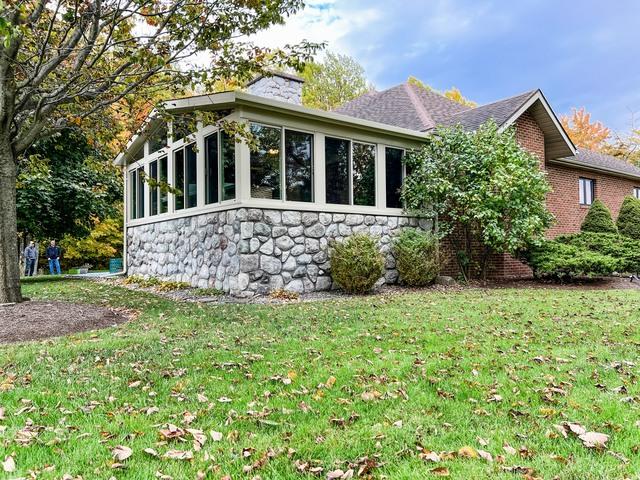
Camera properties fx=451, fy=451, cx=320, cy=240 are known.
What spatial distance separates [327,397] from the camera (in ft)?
10.4

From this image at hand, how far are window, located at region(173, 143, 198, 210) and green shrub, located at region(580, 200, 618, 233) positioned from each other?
1187 centimetres

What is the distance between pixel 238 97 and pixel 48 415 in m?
6.25

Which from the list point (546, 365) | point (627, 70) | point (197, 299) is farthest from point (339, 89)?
point (546, 365)

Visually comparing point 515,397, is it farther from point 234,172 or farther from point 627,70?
point 627,70

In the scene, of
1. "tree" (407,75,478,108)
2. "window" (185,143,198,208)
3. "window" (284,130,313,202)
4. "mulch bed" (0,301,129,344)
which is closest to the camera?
"mulch bed" (0,301,129,344)

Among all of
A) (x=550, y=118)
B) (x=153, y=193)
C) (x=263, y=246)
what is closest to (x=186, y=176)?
(x=153, y=193)

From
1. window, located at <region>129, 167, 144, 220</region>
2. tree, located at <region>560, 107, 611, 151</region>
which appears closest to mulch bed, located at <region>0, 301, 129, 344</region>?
window, located at <region>129, 167, 144, 220</region>

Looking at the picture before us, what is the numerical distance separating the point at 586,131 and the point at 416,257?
86.0 ft

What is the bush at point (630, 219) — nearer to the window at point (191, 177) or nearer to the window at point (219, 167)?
the window at point (219, 167)

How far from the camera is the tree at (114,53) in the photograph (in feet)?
20.6

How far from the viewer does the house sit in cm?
840

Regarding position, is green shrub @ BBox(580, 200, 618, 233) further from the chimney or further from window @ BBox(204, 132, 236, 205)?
window @ BBox(204, 132, 236, 205)

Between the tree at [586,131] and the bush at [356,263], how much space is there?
26495mm

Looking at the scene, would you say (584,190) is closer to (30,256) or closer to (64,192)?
(64,192)
